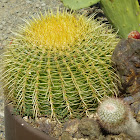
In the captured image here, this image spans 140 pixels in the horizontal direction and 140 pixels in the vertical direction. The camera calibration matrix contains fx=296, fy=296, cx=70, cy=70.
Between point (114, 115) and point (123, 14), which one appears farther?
point (123, 14)

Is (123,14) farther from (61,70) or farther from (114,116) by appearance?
(114,116)

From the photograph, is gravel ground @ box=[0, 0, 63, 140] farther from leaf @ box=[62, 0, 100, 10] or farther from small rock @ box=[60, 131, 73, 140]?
small rock @ box=[60, 131, 73, 140]

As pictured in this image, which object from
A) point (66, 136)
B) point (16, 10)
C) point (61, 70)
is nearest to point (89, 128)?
point (66, 136)

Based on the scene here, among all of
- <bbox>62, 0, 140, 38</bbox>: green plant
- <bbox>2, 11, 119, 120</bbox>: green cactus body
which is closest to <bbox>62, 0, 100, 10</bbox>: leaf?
<bbox>62, 0, 140, 38</bbox>: green plant

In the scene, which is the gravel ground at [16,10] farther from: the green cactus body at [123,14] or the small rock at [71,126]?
the small rock at [71,126]

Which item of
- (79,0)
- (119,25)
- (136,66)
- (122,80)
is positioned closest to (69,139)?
(122,80)

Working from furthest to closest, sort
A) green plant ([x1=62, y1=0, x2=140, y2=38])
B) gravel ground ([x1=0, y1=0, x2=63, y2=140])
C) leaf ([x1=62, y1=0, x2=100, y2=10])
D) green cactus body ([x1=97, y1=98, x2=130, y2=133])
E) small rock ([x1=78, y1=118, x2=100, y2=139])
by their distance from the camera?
gravel ground ([x1=0, y1=0, x2=63, y2=140])
leaf ([x1=62, y1=0, x2=100, y2=10])
green plant ([x1=62, y1=0, x2=140, y2=38])
small rock ([x1=78, y1=118, x2=100, y2=139])
green cactus body ([x1=97, y1=98, x2=130, y2=133])
